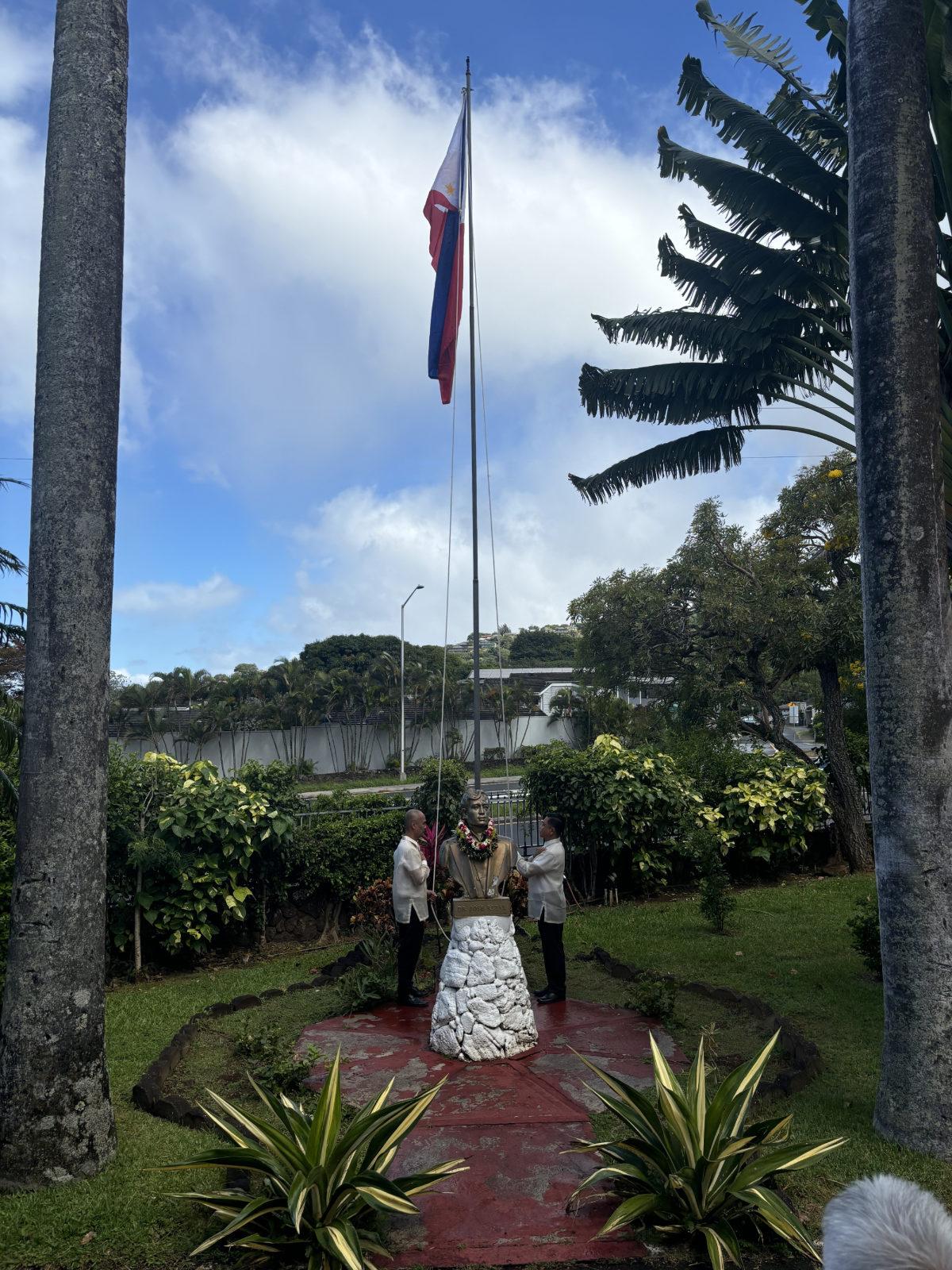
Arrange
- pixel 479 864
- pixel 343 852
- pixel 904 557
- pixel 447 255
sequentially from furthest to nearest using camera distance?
pixel 343 852, pixel 447 255, pixel 479 864, pixel 904 557

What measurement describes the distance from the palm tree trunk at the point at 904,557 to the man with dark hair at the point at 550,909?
3395 millimetres

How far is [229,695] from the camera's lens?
45.7 m

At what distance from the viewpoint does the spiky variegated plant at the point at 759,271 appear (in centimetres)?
775

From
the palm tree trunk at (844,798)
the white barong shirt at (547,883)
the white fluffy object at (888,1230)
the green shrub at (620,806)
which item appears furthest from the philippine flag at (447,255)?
the palm tree trunk at (844,798)

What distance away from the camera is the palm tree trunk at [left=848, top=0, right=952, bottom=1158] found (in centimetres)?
493

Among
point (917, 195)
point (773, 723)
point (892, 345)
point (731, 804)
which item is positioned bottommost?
point (731, 804)

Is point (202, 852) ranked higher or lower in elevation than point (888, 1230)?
lower

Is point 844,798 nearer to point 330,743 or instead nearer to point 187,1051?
point 187,1051

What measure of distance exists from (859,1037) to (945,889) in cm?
237

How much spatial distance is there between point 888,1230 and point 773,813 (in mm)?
11830

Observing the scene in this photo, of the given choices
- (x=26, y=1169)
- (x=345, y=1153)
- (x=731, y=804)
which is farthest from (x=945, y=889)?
(x=731, y=804)

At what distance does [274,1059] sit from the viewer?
235 inches

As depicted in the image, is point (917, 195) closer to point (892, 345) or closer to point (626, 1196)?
point (892, 345)

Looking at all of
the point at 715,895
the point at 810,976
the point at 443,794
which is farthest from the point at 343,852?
the point at 810,976
